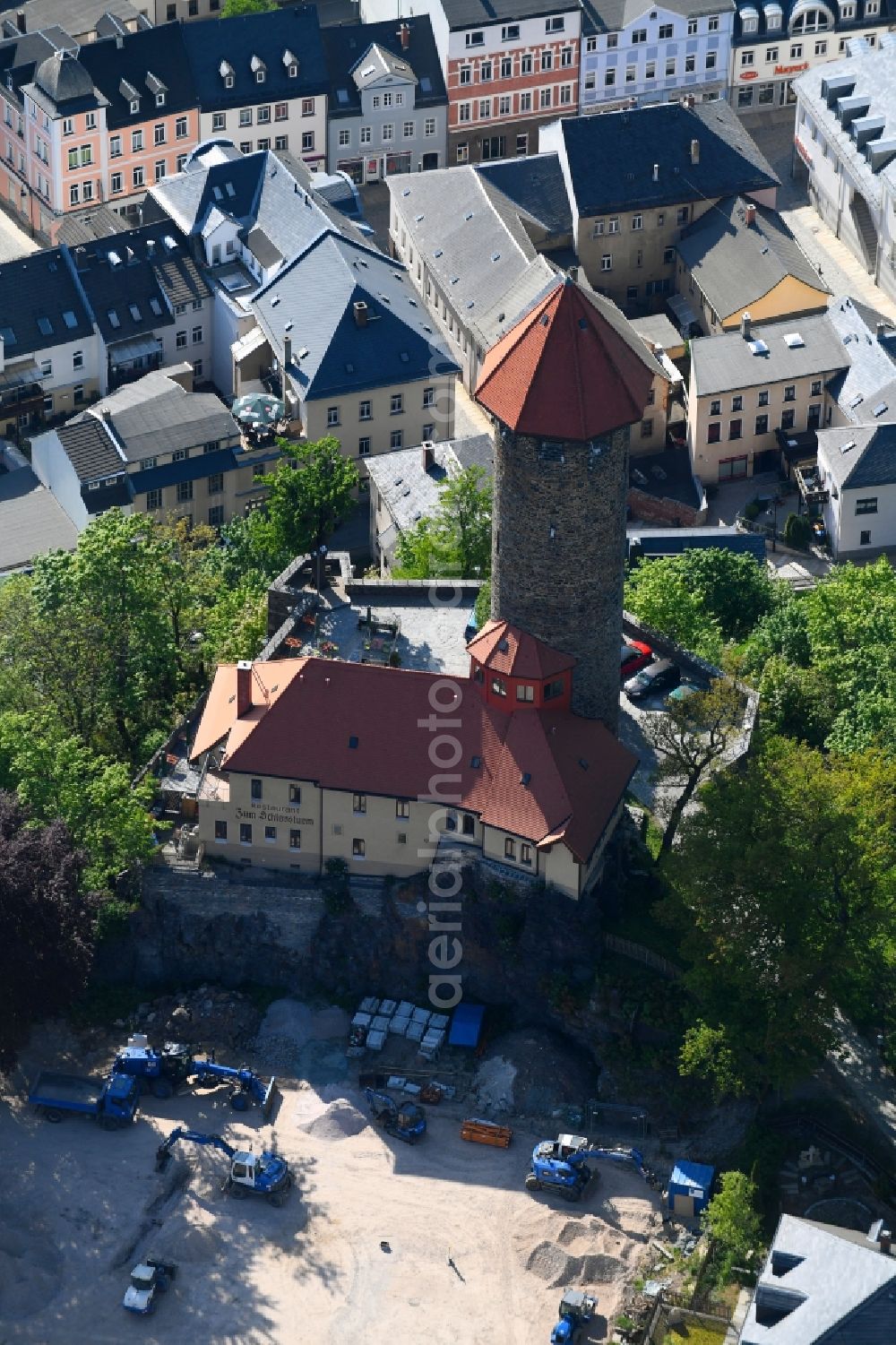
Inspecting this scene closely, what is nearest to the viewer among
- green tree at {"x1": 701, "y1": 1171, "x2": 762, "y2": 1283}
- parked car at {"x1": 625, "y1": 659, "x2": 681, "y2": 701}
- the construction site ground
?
green tree at {"x1": 701, "y1": 1171, "x2": 762, "y2": 1283}

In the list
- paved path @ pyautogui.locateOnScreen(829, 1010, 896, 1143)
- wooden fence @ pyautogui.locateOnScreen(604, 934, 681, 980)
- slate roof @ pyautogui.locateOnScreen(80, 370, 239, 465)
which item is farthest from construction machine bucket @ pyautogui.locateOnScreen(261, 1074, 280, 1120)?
slate roof @ pyautogui.locateOnScreen(80, 370, 239, 465)

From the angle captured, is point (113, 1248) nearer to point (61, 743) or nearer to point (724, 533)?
point (61, 743)

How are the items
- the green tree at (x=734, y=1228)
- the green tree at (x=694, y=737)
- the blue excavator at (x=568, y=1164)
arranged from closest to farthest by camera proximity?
the green tree at (x=734, y=1228), the blue excavator at (x=568, y=1164), the green tree at (x=694, y=737)

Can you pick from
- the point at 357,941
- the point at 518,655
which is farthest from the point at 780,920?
the point at 357,941

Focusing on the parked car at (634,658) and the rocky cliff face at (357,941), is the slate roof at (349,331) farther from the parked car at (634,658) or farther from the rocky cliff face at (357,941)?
the rocky cliff face at (357,941)

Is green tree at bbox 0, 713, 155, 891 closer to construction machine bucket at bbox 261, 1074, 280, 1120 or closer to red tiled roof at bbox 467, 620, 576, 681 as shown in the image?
construction machine bucket at bbox 261, 1074, 280, 1120

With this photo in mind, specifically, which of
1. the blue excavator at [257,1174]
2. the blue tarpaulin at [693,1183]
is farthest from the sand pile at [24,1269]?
the blue tarpaulin at [693,1183]
